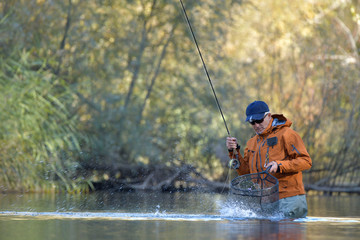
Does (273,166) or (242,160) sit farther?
(242,160)

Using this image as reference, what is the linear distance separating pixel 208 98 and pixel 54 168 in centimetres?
420

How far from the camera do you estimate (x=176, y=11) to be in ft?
55.6

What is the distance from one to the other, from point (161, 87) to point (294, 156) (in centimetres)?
945

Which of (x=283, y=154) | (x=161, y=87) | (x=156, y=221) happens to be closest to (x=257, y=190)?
(x=283, y=154)

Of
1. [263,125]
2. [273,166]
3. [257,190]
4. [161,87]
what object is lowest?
[257,190]

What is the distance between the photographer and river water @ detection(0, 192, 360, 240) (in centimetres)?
654

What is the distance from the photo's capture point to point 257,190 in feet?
24.0

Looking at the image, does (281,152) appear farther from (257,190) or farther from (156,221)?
(156,221)

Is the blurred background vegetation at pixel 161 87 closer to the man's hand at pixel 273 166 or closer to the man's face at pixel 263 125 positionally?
the man's face at pixel 263 125

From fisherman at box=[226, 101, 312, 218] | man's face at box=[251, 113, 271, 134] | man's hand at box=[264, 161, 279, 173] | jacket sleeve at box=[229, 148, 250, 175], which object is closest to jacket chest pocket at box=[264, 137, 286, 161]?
fisherman at box=[226, 101, 312, 218]

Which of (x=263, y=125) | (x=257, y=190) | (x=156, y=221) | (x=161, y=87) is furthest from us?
→ (x=161, y=87)

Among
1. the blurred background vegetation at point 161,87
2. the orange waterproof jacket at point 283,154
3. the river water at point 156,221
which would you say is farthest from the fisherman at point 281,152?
the blurred background vegetation at point 161,87

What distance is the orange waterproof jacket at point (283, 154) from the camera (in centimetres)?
733

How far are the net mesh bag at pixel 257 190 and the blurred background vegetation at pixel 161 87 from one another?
6.18m
